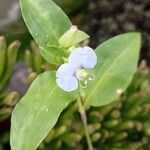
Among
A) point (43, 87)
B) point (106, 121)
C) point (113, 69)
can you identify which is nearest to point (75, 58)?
point (43, 87)

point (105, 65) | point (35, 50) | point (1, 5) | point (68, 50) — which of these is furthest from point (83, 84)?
point (1, 5)

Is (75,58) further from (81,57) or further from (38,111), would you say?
(38,111)

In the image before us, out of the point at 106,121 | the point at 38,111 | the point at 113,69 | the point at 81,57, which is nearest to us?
the point at 81,57

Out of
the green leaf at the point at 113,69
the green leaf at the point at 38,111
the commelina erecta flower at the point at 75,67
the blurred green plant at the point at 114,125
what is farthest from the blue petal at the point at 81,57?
the blurred green plant at the point at 114,125

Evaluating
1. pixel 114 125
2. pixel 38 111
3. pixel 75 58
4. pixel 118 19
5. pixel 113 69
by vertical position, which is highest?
pixel 75 58

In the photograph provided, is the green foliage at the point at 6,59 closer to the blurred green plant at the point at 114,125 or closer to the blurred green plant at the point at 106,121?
the blurred green plant at the point at 106,121

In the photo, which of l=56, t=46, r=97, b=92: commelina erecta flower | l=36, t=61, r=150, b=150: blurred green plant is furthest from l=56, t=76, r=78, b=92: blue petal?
l=36, t=61, r=150, b=150: blurred green plant

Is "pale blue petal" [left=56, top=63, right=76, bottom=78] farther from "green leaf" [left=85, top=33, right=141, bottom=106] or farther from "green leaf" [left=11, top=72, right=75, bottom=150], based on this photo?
"green leaf" [left=85, top=33, right=141, bottom=106]
